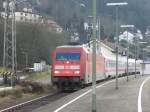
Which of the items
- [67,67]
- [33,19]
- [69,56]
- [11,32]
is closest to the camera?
[67,67]

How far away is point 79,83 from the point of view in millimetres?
39062

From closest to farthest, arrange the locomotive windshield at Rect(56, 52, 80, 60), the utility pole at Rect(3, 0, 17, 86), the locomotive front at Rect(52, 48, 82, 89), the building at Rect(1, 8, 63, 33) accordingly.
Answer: the locomotive front at Rect(52, 48, 82, 89)
the locomotive windshield at Rect(56, 52, 80, 60)
the utility pole at Rect(3, 0, 17, 86)
the building at Rect(1, 8, 63, 33)

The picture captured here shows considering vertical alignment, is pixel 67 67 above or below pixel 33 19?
below

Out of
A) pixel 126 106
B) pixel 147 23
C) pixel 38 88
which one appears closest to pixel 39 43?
A: pixel 147 23

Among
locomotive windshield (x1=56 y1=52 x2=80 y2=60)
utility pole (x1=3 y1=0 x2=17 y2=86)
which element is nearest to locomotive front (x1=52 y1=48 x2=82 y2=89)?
locomotive windshield (x1=56 y1=52 x2=80 y2=60)

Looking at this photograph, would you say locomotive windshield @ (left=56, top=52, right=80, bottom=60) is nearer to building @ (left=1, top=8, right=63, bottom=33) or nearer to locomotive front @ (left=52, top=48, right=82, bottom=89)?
locomotive front @ (left=52, top=48, right=82, bottom=89)

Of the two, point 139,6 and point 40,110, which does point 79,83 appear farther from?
point 139,6

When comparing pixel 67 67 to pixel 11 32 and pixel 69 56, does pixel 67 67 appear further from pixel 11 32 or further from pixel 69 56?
pixel 11 32

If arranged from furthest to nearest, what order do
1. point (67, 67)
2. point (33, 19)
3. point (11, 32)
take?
point (33, 19) < point (11, 32) < point (67, 67)

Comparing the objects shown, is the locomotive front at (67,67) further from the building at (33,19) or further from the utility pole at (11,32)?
the building at (33,19)

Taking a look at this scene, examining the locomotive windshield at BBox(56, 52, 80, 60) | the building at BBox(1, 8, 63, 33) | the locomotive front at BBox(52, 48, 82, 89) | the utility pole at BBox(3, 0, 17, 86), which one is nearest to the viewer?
the locomotive front at BBox(52, 48, 82, 89)

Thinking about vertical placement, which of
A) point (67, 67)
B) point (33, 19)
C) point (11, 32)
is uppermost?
point (33, 19)

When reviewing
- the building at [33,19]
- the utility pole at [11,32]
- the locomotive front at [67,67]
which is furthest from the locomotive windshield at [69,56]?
the building at [33,19]

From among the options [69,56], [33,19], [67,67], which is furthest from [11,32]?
[33,19]
